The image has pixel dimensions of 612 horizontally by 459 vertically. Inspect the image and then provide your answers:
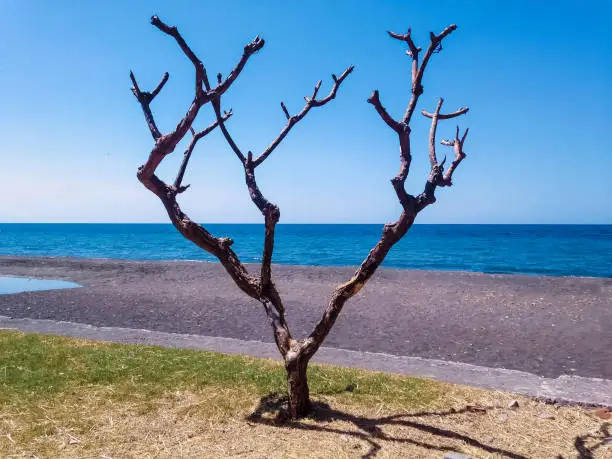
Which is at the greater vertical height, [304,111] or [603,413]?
[304,111]

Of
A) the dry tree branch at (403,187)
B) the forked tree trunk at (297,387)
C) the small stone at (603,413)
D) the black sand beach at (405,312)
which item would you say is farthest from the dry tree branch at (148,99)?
the black sand beach at (405,312)

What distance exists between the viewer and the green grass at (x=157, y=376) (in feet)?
21.6

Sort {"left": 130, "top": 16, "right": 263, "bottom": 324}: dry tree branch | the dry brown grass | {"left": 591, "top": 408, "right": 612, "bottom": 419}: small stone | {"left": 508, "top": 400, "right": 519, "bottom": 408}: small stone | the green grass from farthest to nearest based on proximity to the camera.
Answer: the green grass, {"left": 508, "top": 400, "right": 519, "bottom": 408}: small stone, {"left": 591, "top": 408, "right": 612, "bottom": 419}: small stone, {"left": 130, "top": 16, "right": 263, "bottom": 324}: dry tree branch, the dry brown grass

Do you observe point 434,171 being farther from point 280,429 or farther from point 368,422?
point 280,429

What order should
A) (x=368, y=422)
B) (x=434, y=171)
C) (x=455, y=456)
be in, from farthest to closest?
1. (x=368, y=422)
2. (x=434, y=171)
3. (x=455, y=456)

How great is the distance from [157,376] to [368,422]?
314cm

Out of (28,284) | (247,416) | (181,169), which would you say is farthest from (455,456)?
(28,284)

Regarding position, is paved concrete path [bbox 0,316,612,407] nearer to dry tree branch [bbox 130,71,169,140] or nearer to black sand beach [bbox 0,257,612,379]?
black sand beach [bbox 0,257,612,379]

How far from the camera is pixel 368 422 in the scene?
5703 millimetres

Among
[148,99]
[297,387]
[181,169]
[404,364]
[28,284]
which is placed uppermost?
[148,99]

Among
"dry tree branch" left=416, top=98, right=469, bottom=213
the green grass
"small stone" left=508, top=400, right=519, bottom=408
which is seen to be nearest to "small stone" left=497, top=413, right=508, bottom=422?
"small stone" left=508, top=400, right=519, bottom=408

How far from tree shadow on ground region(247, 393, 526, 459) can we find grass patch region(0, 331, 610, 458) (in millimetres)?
12

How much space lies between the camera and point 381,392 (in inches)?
263

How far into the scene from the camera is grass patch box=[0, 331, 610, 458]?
5043mm
